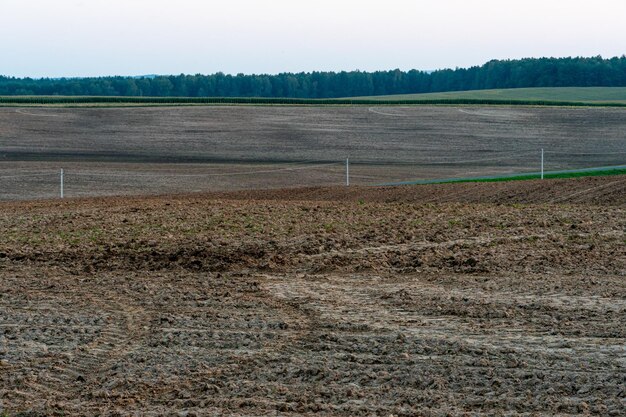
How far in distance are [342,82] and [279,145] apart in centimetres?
8046

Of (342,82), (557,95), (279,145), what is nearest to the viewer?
(279,145)

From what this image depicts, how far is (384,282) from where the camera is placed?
46.8 ft

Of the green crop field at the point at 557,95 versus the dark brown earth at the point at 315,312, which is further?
the green crop field at the point at 557,95

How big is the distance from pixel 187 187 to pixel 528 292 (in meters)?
25.7

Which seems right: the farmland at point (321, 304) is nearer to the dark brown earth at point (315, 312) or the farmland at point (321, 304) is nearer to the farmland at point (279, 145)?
the dark brown earth at point (315, 312)

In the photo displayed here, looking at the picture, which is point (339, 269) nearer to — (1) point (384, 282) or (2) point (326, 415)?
(1) point (384, 282)

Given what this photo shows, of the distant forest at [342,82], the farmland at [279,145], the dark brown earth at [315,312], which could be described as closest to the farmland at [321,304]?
the dark brown earth at [315,312]

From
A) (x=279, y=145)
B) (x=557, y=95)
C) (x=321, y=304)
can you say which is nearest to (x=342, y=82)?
(x=557, y=95)

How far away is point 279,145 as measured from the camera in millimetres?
53844

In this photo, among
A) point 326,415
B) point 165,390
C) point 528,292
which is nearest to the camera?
point 326,415

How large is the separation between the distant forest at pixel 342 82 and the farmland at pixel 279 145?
4700 cm

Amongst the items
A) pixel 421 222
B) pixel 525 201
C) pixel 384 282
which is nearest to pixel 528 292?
pixel 384 282

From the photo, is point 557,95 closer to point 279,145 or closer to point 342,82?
point 342,82

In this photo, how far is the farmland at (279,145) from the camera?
4062 centimetres
